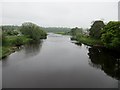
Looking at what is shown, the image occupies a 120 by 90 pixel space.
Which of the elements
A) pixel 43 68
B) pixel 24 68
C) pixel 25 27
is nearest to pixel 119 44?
pixel 43 68

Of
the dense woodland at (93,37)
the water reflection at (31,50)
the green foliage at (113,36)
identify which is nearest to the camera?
the green foliage at (113,36)

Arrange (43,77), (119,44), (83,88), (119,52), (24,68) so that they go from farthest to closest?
(119,52), (119,44), (24,68), (43,77), (83,88)

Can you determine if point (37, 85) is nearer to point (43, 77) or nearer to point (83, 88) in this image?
point (43, 77)

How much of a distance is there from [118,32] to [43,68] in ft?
36.6

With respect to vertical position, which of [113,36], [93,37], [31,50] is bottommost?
[31,50]

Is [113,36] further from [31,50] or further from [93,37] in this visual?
[93,37]

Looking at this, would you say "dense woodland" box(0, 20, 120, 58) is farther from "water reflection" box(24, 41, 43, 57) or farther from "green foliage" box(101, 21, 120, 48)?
"water reflection" box(24, 41, 43, 57)

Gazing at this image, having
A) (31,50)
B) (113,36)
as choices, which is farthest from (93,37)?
(113,36)

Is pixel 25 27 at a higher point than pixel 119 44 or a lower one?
higher

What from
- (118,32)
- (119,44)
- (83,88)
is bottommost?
(83,88)

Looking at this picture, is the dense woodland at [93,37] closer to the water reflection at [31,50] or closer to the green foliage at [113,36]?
the green foliage at [113,36]

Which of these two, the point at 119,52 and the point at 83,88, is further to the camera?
the point at 119,52

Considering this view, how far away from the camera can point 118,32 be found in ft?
72.9

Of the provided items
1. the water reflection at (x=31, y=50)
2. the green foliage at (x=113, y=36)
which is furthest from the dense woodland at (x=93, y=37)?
the water reflection at (x=31, y=50)
